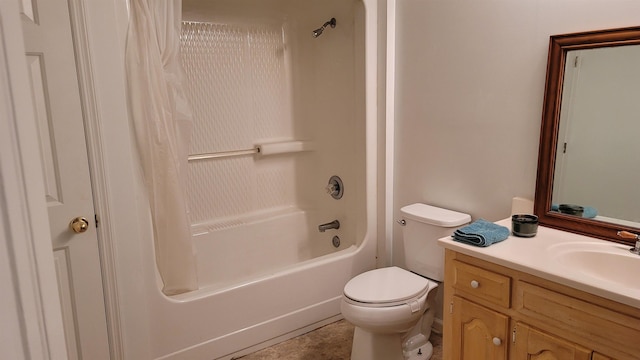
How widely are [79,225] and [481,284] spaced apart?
165 cm

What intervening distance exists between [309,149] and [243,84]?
70 cm

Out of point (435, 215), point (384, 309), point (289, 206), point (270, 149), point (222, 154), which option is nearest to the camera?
point (384, 309)

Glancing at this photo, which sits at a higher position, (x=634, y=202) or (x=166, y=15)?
(x=166, y=15)

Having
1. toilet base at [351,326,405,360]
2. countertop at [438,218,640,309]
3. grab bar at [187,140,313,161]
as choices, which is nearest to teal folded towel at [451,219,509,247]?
countertop at [438,218,640,309]

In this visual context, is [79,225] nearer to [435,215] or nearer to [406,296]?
[406,296]

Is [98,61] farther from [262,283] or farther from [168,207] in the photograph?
[262,283]

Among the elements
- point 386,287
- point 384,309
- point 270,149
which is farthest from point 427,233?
point 270,149

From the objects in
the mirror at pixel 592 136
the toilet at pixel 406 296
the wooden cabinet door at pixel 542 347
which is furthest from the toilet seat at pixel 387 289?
the mirror at pixel 592 136

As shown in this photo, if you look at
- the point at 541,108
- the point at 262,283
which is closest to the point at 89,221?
the point at 262,283

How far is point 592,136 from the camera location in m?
1.73

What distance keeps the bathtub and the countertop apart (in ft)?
3.43

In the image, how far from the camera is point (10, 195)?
1.55 feet

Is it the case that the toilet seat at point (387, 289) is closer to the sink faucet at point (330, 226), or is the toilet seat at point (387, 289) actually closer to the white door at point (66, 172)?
the sink faucet at point (330, 226)

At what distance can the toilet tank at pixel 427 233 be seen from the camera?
86.2 inches
